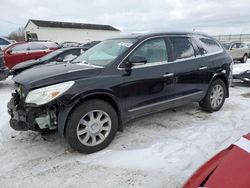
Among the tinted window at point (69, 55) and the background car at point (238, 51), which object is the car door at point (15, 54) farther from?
the background car at point (238, 51)

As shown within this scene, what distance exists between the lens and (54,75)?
3668mm

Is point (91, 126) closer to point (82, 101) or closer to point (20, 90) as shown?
point (82, 101)

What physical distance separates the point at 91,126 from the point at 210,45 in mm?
3469

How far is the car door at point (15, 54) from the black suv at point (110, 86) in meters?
7.28

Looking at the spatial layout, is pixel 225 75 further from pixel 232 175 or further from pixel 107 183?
pixel 232 175

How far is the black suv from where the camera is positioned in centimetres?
357

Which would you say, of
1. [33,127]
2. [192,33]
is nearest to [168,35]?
[192,33]

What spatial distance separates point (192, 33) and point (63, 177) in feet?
12.6

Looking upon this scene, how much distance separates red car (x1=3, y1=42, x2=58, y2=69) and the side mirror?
27.8 ft

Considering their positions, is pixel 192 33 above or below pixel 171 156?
above

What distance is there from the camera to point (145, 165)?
350 centimetres

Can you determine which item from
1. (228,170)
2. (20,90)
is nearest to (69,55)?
(20,90)

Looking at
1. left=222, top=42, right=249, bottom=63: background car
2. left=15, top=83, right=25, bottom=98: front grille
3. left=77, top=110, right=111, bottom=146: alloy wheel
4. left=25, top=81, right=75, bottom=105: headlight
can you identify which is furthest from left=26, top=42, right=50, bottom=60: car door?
left=222, top=42, right=249, bottom=63: background car

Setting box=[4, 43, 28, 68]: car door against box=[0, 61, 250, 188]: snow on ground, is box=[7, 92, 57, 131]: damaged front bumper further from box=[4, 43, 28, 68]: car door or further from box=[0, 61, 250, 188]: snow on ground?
box=[4, 43, 28, 68]: car door
